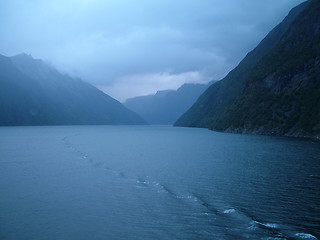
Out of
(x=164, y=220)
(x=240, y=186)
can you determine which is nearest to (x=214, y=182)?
(x=240, y=186)

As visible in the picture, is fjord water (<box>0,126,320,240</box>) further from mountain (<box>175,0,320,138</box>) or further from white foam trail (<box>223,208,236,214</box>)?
mountain (<box>175,0,320,138</box>)

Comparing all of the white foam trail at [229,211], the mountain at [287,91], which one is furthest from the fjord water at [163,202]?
the mountain at [287,91]

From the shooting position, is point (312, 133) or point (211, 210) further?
point (312, 133)

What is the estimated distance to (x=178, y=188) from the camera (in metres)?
38.1

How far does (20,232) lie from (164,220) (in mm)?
12057

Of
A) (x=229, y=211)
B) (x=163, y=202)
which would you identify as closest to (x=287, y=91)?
(x=163, y=202)

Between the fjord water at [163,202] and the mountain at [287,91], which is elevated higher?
the mountain at [287,91]

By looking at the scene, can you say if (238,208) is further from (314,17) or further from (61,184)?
(314,17)

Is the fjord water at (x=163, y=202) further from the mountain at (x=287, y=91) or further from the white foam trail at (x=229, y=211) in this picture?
the mountain at (x=287, y=91)

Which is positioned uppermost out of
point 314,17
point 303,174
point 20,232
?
point 314,17

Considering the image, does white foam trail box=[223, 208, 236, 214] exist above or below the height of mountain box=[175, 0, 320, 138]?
below

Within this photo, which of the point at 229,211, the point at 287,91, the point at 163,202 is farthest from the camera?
the point at 287,91

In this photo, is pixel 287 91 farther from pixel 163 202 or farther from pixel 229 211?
pixel 229 211

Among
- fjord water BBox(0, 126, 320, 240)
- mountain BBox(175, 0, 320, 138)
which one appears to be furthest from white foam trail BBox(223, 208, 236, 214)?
mountain BBox(175, 0, 320, 138)
